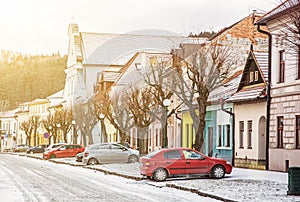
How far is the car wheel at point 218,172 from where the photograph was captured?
28812mm

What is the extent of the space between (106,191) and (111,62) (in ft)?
252

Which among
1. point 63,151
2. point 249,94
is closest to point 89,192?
point 249,94

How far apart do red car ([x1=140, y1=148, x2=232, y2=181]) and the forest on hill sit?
124603mm

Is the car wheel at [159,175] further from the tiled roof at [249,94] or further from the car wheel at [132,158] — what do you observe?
the car wheel at [132,158]

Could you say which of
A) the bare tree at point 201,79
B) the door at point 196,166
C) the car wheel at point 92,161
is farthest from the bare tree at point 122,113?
the door at point 196,166

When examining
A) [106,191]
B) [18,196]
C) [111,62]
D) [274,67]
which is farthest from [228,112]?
[111,62]

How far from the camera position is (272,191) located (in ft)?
70.5

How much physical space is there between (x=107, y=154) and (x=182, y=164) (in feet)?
60.0

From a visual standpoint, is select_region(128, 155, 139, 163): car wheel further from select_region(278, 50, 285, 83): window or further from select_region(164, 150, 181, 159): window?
select_region(164, 150, 181, 159): window

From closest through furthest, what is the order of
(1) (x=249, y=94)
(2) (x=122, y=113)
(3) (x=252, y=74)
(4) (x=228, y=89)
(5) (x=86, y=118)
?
(1) (x=249, y=94) < (3) (x=252, y=74) < (4) (x=228, y=89) < (2) (x=122, y=113) < (5) (x=86, y=118)

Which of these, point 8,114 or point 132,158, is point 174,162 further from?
point 8,114

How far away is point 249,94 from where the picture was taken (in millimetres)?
37469

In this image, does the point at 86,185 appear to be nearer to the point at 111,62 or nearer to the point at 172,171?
the point at 172,171

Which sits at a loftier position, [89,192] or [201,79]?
[201,79]
